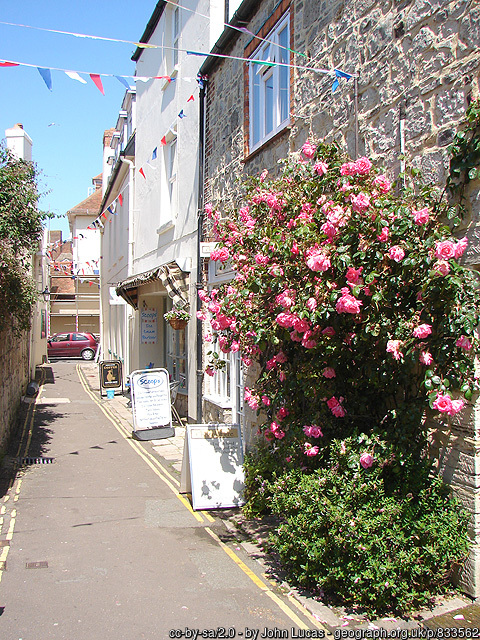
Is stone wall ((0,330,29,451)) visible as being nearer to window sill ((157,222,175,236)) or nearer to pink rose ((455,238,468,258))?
window sill ((157,222,175,236))

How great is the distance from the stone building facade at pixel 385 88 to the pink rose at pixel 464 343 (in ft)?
2.28

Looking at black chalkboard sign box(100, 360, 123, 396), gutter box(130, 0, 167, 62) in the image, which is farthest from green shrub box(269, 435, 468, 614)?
black chalkboard sign box(100, 360, 123, 396)

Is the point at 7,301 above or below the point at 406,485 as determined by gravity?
above

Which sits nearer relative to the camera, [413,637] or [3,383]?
[413,637]

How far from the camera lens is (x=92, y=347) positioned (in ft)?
111

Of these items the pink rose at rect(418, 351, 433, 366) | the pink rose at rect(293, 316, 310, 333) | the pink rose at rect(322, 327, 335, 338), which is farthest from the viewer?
the pink rose at rect(322, 327, 335, 338)

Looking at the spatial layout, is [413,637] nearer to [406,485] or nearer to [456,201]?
[406,485]

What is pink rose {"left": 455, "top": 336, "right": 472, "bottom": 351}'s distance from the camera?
149 inches

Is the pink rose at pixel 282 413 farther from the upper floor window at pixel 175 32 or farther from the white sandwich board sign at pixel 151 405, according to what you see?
the upper floor window at pixel 175 32

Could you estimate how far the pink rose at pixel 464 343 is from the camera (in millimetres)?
3777

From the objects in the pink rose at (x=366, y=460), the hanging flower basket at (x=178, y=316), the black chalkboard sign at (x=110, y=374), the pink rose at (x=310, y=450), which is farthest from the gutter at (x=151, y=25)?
the pink rose at (x=366, y=460)

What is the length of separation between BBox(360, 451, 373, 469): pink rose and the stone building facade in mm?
705

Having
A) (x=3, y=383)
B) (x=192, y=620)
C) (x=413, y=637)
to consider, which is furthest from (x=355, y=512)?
(x=3, y=383)

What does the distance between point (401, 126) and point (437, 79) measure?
49 cm
